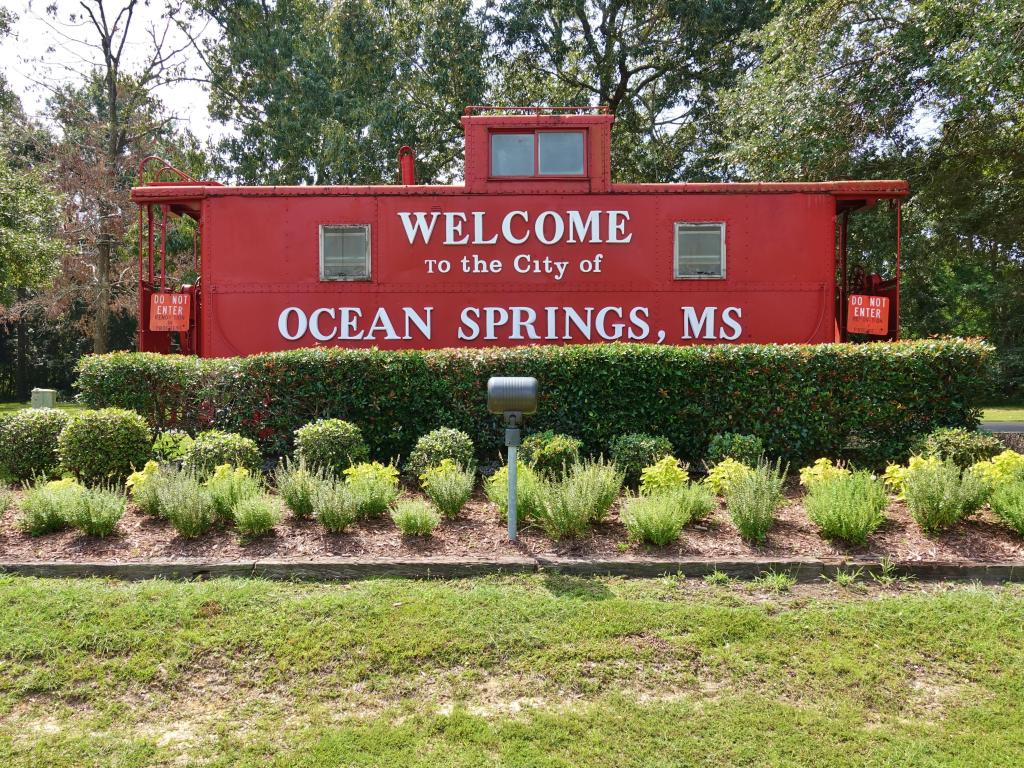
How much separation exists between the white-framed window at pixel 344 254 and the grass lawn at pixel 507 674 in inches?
221

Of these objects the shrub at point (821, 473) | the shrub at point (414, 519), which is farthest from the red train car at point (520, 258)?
the shrub at point (414, 519)

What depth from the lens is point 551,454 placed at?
6.98m

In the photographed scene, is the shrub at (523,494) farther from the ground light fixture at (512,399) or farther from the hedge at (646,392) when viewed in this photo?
the hedge at (646,392)

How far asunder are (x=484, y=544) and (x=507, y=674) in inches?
71.7

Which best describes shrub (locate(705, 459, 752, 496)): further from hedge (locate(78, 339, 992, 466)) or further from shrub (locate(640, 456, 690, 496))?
hedge (locate(78, 339, 992, 466))

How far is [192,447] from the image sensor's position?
711cm

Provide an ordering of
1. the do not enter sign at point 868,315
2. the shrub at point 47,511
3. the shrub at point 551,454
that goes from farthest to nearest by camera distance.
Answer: the do not enter sign at point 868,315 < the shrub at point 551,454 < the shrub at point 47,511

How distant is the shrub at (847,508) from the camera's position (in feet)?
17.8

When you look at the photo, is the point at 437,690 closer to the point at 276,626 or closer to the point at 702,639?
the point at 276,626

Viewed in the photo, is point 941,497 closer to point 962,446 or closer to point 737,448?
point 962,446

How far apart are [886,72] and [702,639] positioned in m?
15.0

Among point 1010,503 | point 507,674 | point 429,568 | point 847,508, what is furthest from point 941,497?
point 429,568

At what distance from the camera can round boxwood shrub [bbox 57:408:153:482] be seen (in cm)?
713

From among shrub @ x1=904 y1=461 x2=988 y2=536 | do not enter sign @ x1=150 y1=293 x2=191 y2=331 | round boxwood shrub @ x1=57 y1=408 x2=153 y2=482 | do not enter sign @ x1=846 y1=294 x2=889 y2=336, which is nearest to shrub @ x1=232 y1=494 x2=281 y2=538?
round boxwood shrub @ x1=57 y1=408 x2=153 y2=482
